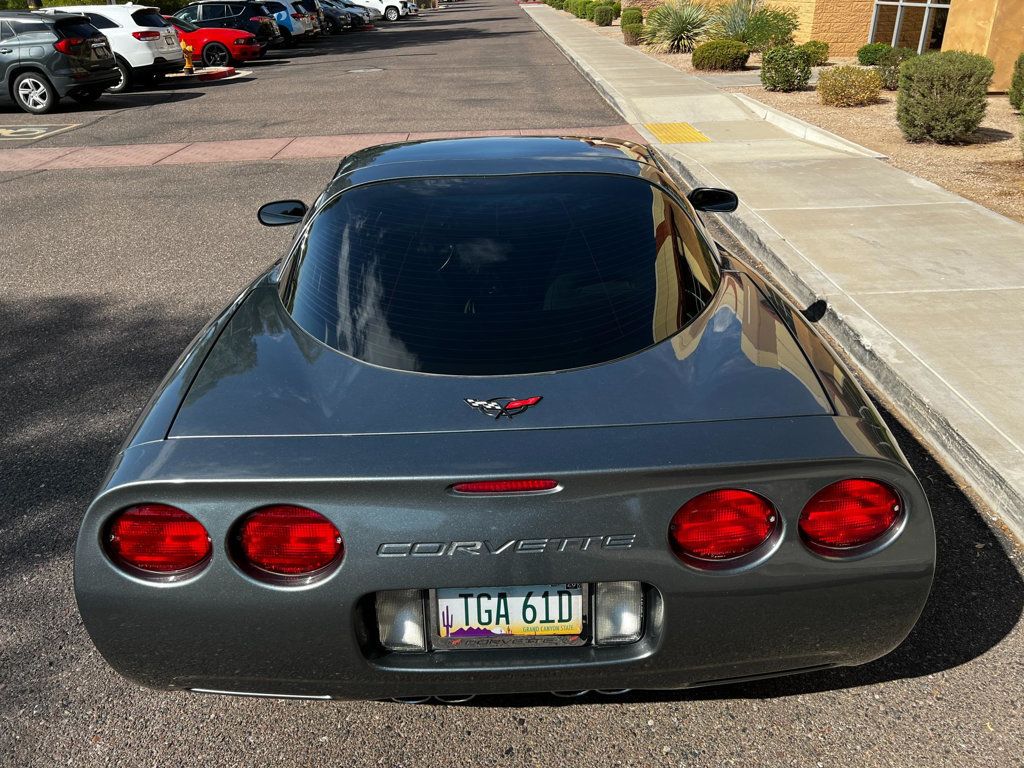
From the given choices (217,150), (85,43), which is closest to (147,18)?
(85,43)

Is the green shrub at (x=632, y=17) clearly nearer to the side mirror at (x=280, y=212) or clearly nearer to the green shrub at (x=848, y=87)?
the green shrub at (x=848, y=87)

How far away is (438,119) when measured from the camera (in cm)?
1479

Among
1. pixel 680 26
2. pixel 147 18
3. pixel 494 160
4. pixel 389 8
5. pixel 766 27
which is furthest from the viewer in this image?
pixel 389 8

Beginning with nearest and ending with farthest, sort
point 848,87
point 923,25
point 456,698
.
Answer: point 456,698
point 848,87
point 923,25

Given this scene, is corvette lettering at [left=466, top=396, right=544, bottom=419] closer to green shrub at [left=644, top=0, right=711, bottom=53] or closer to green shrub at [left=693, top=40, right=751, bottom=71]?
green shrub at [left=693, top=40, right=751, bottom=71]

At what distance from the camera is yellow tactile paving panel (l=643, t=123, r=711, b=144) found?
39.3ft

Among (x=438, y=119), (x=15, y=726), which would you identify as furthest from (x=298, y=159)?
(x=15, y=726)

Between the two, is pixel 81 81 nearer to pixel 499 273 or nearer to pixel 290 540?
pixel 499 273

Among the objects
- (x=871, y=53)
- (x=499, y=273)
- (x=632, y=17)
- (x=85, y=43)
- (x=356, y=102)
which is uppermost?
(x=499, y=273)

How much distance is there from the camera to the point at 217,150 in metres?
12.5

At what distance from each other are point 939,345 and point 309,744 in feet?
13.1

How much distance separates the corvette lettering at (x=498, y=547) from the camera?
6.63ft

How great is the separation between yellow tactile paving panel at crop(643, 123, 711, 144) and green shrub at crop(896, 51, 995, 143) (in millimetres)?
2554

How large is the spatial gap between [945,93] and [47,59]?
1502cm
